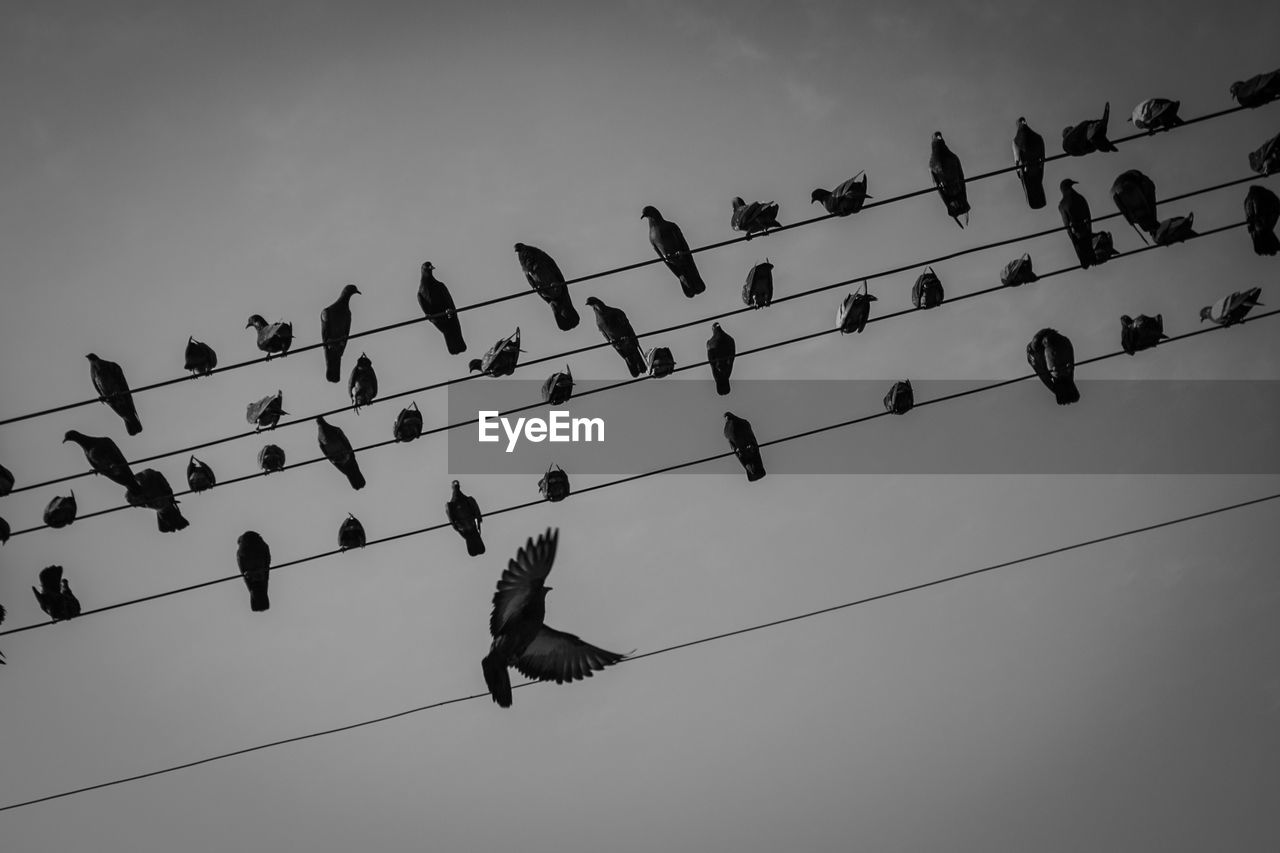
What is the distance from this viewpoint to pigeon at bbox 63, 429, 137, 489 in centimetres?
982

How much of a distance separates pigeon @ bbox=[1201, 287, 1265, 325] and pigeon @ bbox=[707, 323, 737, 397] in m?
4.35

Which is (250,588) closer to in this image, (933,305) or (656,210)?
(656,210)

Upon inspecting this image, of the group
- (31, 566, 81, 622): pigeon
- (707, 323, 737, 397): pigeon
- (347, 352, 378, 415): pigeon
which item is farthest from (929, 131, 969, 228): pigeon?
(31, 566, 81, 622): pigeon

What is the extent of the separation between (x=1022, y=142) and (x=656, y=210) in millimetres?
3545

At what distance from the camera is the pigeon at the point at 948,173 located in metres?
9.54

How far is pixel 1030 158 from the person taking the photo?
9562 mm

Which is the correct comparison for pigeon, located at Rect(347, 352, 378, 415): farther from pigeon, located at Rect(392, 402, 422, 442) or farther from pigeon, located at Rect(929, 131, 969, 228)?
pigeon, located at Rect(929, 131, 969, 228)

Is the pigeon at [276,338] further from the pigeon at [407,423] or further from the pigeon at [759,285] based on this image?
the pigeon at [759,285]

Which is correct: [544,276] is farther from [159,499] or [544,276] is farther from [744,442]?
[159,499]

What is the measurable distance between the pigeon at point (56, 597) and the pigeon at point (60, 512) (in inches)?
28.4

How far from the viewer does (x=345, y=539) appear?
9.80 m

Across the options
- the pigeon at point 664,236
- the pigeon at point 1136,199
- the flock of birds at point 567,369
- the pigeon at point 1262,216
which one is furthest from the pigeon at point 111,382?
the pigeon at point 1136,199

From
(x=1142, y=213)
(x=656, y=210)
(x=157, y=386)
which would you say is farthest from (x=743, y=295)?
(x=157, y=386)

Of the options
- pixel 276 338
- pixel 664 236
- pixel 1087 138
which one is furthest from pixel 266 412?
pixel 1087 138
